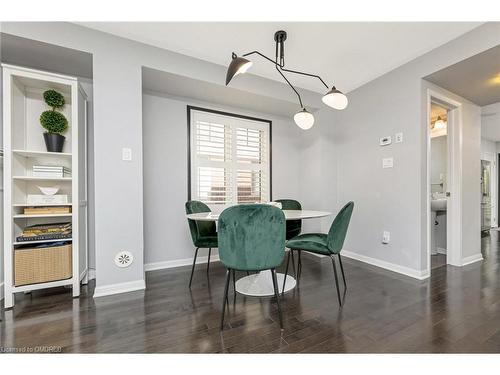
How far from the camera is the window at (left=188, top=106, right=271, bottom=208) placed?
9.68 feet

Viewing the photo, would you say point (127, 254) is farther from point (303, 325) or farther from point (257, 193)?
point (257, 193)

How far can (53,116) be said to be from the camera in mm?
1922

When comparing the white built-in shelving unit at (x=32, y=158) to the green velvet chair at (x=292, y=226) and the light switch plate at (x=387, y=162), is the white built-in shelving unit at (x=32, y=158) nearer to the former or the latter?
the green velvet chair at (x=292, y=226)

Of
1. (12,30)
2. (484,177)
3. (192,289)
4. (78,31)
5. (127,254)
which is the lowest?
(192,289)

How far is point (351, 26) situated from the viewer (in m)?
1.90

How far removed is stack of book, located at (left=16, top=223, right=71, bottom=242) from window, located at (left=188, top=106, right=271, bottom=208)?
1329 mm

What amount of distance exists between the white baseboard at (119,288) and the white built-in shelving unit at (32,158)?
0.66 feet

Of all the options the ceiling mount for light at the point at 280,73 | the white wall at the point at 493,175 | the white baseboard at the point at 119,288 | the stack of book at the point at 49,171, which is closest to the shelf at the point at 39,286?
the white baseboard at the point at 119,288

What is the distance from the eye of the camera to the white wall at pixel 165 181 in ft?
8.75

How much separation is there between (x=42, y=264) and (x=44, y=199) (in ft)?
1.85

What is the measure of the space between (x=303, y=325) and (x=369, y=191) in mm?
2101

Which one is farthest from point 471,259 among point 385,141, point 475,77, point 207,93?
point 207,93

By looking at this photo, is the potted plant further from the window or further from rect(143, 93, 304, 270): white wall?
the window

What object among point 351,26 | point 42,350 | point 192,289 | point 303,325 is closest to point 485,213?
point 351,26
